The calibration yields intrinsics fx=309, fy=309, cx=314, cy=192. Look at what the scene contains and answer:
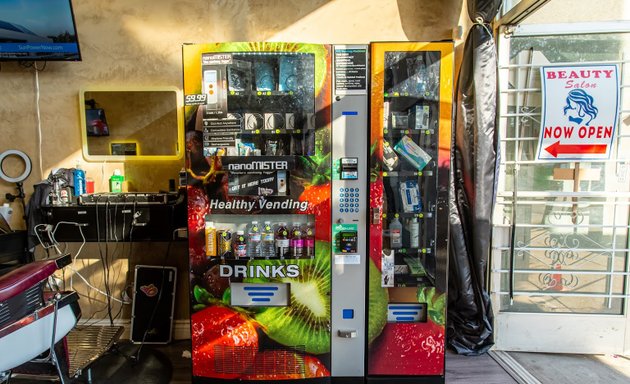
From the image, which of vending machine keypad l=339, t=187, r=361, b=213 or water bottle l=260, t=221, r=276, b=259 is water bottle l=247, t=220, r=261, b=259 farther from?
vending machine keypad l=339, t=187, r=361, b=213

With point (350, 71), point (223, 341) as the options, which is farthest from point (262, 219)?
point (350, 71)

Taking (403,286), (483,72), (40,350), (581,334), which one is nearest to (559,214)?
(581,334)

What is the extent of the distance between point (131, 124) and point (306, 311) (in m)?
2.15

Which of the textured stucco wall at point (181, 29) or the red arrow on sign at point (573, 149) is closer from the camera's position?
the red arrow on sign at point (573, 149)

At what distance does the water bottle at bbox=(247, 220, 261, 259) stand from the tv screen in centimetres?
206

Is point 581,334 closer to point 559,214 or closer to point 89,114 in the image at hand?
point 559,214

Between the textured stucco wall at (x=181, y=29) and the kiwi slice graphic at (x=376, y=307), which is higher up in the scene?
the textured stucco wall at (x=181, y=29)

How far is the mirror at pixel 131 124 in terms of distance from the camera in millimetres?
2643

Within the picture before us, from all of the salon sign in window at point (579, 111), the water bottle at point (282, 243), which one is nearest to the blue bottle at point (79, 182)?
the water bottle at point (282, 243)

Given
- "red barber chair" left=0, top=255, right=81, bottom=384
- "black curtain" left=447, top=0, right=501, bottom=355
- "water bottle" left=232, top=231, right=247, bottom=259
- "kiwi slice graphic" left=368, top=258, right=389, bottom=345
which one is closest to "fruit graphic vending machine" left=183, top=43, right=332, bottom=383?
"water bottle" left=232, top=231, right=247, bottom=259

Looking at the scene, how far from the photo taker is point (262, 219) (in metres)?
2.08

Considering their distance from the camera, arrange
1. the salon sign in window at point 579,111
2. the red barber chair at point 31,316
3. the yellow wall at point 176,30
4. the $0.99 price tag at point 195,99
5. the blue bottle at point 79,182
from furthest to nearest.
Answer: the yellow wall at point 176,30 < the blue bottle at point 79,182 < the salon sign in window at point 579,111 < the $0.99 price tag at point 195,99 < the red barber chair at point 31,316

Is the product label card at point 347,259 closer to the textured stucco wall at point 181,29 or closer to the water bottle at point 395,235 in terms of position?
the water bottle at point 395,235

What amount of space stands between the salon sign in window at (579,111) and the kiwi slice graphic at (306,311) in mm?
1990
